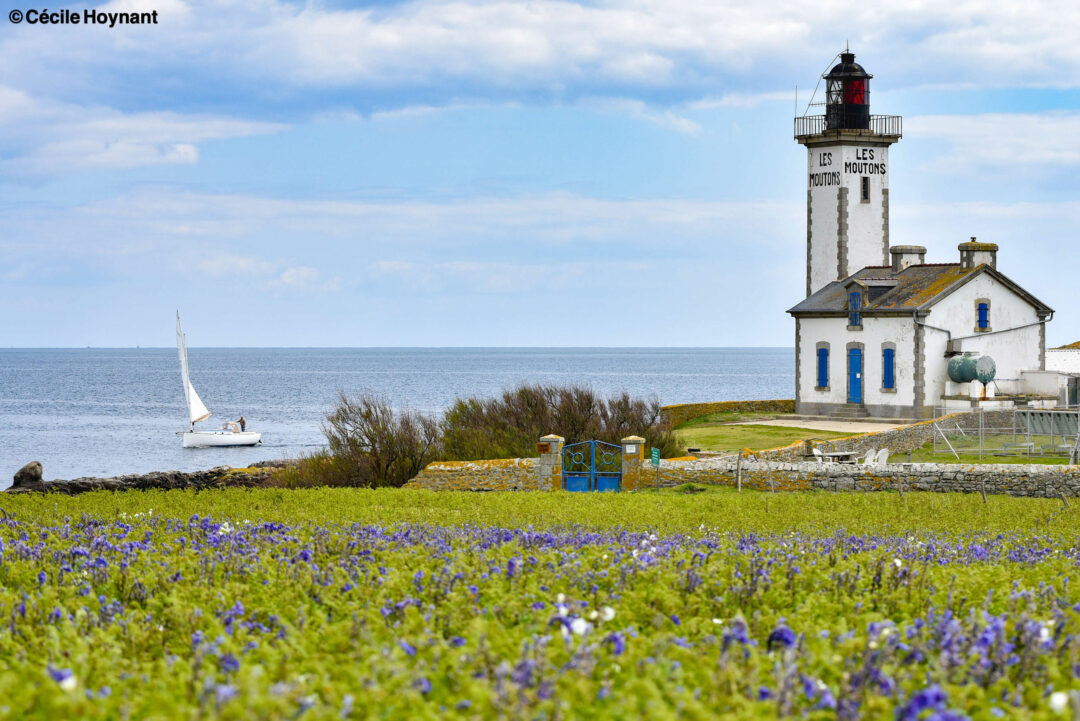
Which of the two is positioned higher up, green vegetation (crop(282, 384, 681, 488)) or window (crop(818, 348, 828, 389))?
window (crop(818, 348, 828, 389))

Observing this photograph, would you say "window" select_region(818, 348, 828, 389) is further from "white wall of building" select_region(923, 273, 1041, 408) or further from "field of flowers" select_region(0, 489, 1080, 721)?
"field of flowers" select_region(0, 489, 1080, 721)

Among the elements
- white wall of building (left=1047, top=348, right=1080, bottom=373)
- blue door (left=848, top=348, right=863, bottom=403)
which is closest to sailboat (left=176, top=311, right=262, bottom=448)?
blue door (left=848, top=348, right=863, bottom=403)

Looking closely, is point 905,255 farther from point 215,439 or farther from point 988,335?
point 215,439

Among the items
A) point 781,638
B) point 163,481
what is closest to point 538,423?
point 163,481

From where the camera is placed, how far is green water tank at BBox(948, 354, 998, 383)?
36688 millimetres

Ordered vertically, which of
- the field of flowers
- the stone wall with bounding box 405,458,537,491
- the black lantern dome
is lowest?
the stone wall with bounding box 405,458,537,491

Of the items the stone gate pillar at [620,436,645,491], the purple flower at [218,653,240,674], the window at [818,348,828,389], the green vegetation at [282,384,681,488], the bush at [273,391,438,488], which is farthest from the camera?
the window at [818,348,828,389]

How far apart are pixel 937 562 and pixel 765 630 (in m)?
3.40

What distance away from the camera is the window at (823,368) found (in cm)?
4000

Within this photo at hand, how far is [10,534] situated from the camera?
1060 centimetres

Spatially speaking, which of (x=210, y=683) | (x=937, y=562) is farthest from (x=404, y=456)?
(x=210, y=683)

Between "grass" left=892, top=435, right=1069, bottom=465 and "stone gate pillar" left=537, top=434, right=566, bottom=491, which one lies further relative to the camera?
"grass" left=892, top=435, right=1069, bottom=465

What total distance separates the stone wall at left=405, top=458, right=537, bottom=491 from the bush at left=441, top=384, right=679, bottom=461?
13.1ft

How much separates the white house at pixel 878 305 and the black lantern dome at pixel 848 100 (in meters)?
0.04
